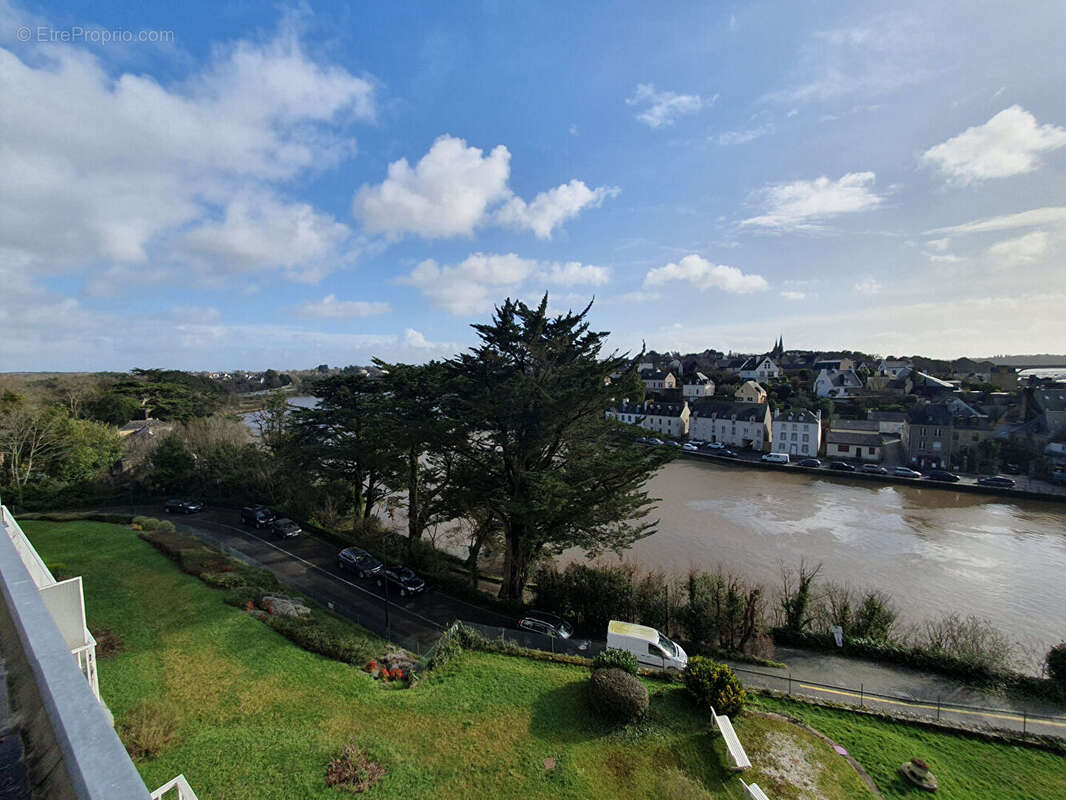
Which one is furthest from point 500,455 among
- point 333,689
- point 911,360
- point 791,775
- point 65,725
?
point 911,360

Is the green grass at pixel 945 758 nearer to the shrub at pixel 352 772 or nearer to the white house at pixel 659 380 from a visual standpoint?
the shrub at pixel 352 772

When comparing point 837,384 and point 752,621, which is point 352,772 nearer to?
point 752,621

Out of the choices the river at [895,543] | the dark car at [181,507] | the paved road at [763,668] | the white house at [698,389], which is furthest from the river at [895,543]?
the white house at [698,389]

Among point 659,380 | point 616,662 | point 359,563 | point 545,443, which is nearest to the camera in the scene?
point 616,662

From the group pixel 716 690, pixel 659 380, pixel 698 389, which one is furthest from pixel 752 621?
pixel 659 380

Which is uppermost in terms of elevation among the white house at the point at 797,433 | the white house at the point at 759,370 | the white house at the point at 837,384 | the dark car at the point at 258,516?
the white house at the point at 759,370

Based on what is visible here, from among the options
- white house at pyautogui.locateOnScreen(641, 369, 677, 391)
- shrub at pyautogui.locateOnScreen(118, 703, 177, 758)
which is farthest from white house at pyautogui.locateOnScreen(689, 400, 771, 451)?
shrub at pyautogui.locateOnScreen(118, 703, 177, 758)
